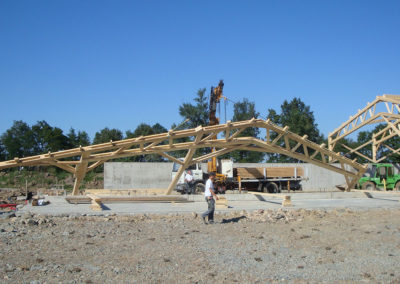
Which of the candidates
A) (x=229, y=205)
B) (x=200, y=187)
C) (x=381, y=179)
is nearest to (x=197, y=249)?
(x=229, y=205)

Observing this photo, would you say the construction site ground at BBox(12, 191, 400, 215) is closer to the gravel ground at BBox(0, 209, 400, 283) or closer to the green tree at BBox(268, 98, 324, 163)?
the gravel ground at BBox(0, 209, 400, 283)

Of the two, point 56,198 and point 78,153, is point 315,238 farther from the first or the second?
point 56,198

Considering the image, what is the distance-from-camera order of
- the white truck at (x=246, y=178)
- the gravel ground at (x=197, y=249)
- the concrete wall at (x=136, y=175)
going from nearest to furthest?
the gravel ground at (x=197, y=249) < the white truck at (x=246, y=178) < the concrete wall at (x=136, y=175)

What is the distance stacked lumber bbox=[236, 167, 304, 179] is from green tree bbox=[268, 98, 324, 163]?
2081 cm

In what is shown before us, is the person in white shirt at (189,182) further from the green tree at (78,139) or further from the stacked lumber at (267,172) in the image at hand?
the green tree at (78,139)

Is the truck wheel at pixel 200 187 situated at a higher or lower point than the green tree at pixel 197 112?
lower

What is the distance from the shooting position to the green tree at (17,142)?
2226 inches

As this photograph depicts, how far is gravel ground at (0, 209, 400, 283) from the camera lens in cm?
608

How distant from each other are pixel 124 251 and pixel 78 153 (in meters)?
7.02

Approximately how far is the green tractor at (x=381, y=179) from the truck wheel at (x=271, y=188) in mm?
7871

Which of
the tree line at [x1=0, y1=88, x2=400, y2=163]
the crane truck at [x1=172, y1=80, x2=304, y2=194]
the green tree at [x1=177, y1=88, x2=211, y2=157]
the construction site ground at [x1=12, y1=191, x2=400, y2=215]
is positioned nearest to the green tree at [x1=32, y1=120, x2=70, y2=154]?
the tree line at [x1=0, y1=88, x2=400, y2=163]

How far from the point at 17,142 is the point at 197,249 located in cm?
5763

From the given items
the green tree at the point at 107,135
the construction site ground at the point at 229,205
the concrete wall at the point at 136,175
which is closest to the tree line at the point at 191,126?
the green tree at the point at 107,135

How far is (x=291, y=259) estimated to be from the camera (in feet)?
23.8
